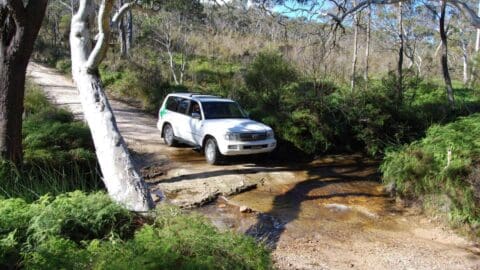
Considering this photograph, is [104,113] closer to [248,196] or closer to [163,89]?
[248,196]

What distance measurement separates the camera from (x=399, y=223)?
24.8 ft

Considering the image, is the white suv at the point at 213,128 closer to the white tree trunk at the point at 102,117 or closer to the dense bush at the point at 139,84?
the white tree trunk at the point at 102,117

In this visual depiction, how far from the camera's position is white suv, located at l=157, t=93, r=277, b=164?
387 inches

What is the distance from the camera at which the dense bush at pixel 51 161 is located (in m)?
5.74

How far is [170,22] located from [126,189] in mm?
17831

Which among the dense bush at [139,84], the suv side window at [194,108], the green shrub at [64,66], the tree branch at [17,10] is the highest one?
the green shrub at [64,66]

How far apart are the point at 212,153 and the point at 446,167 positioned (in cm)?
535

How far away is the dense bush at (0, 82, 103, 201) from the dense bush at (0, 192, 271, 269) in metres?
1.64

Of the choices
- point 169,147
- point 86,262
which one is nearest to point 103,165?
point 86,262

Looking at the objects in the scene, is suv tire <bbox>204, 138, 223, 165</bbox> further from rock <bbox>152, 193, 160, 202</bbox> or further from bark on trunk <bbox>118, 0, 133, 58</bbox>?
bark on trunk <bbox>118, 0, 133, 58</bbox>

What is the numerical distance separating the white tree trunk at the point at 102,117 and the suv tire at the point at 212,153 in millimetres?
4377

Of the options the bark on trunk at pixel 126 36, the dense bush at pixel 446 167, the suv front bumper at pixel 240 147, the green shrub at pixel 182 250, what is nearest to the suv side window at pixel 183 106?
the suv front bumper at pixel 240 147

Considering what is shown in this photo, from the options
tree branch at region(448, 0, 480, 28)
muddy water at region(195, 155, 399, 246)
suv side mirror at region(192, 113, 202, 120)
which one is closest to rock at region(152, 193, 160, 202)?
muddy water at region(195, 155, 399, 246)

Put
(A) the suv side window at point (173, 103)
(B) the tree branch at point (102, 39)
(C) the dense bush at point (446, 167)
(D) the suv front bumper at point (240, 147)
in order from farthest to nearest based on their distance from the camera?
(A) the suv side window at point (173, 103), (D) the suv front bumper at point (240, 147), (C) the dense bush at point (446, 167), (B) the tree branch at point (102, 39)
